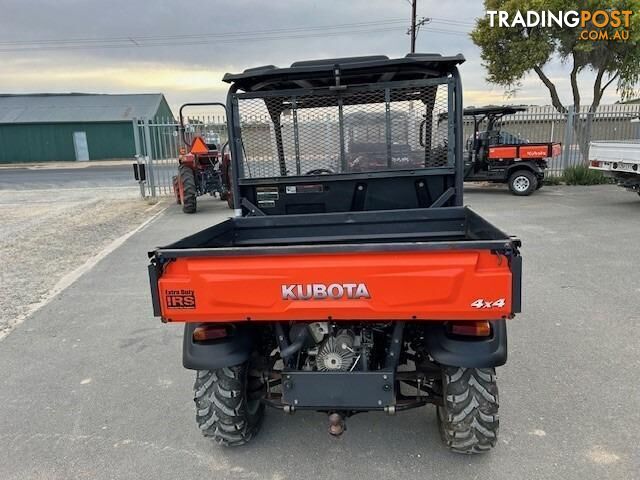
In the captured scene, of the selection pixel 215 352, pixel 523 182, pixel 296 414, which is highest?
pixel 215 352

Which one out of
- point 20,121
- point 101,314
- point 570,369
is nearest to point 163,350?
point 101,314

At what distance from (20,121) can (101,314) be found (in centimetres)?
3849

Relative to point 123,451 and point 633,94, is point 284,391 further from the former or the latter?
point 633,94

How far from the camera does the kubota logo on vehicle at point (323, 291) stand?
2.33 m

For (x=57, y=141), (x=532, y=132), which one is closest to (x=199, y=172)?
(x=532, y=132)

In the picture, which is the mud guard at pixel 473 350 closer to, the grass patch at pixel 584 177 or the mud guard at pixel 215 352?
the mud guard at pixel 215 352

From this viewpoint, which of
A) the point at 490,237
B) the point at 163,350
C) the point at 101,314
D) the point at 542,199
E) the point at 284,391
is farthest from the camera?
the point at 542,199

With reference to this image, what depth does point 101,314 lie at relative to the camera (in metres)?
5.35

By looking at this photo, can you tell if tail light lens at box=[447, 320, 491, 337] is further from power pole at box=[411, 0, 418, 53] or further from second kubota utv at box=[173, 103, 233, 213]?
power pole at box=[411, 0, 418, 53]

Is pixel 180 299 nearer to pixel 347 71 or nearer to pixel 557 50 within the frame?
pixel 347 71

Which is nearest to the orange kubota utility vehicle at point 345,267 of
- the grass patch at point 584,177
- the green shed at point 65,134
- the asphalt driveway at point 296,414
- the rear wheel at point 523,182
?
the asphalt driveway at point 296,414

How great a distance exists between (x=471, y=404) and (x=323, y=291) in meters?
1.03

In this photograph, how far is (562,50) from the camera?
16562 mm

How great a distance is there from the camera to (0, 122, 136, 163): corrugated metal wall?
37406 mm
